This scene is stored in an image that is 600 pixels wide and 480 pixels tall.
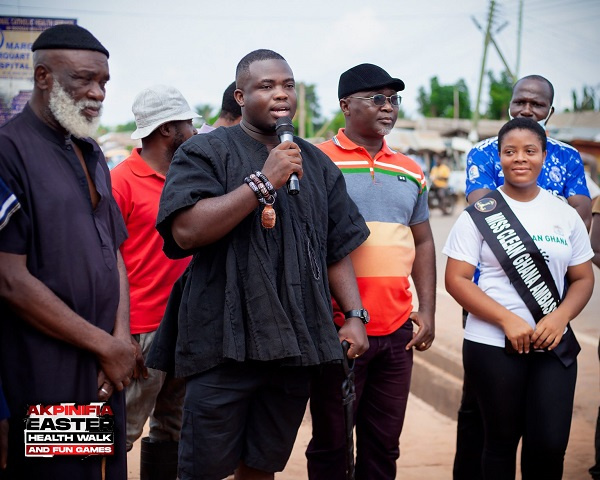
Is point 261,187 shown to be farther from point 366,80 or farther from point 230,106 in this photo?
point 230,106

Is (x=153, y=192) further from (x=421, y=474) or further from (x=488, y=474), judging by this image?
(x=421, y=474)

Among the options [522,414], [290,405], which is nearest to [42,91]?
[290,405]

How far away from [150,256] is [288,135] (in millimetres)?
1337

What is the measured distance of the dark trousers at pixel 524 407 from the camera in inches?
139

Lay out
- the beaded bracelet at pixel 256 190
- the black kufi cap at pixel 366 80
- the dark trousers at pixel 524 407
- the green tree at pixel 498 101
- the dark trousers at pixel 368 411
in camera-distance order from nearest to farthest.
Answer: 1. the beaded bracelet at pixel 256 190
2. the dark trousers at pixel 524 407
3. the dark trousers at pixel 368 411
4. the black kufi cap at pixel 366 80
5. the green tree at pixel 498 101

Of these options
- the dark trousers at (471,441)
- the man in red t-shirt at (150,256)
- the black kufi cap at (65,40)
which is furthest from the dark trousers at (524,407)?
the black kufi cap at (65,40)

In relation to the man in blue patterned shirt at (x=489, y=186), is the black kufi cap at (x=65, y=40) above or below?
above

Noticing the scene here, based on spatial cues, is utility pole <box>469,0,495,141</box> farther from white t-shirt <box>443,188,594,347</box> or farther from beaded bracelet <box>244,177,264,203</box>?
beaded bracelet <box>244,177,264,203</box>

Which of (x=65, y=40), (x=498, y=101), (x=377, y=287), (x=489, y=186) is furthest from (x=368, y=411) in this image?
(x=498, y=101)

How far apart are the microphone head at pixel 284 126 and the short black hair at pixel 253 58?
0.94ft

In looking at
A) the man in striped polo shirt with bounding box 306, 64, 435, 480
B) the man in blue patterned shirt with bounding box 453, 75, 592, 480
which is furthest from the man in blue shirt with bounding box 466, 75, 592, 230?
the man in striped polo shirt with bounding box 306, 64, 435, 480

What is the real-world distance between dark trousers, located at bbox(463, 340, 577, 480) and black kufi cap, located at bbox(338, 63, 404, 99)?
4.69ft

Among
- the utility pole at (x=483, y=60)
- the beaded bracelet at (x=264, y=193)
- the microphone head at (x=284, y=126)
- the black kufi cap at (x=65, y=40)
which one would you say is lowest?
the beaded bracelet at (x=264, y=193)

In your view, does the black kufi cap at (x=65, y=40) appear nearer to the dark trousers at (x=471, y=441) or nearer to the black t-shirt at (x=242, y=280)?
the black t-shirt at (x=242, y=280)
